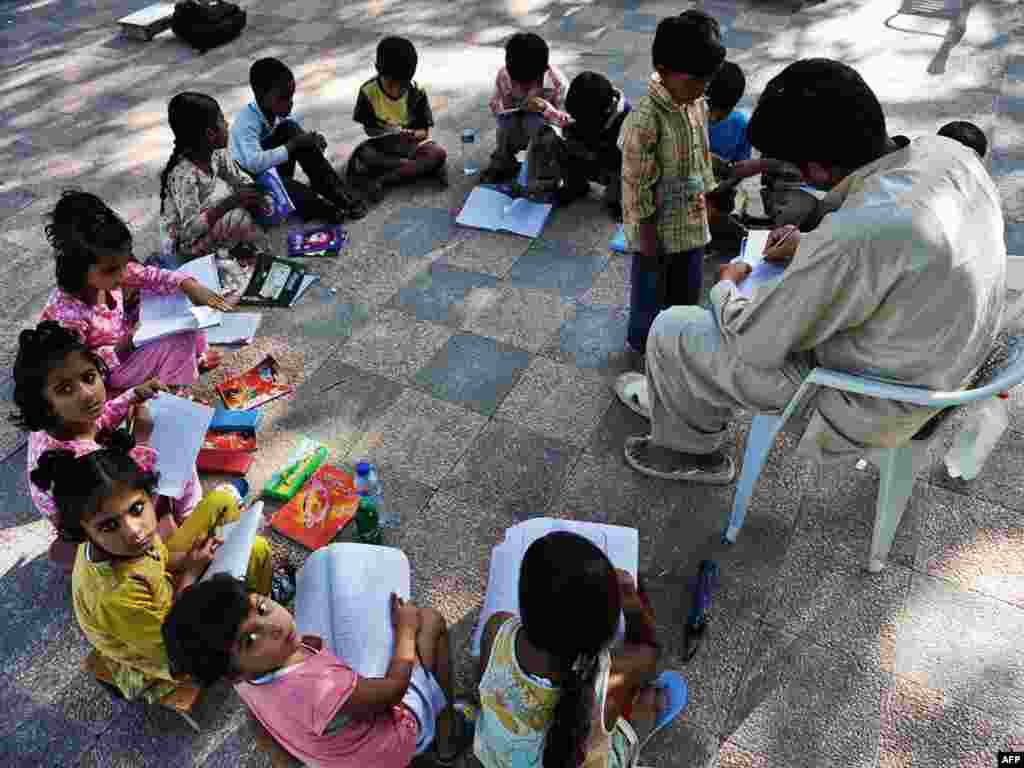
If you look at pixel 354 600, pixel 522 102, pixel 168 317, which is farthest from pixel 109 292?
pixel 522 102

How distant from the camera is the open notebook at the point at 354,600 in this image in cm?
214

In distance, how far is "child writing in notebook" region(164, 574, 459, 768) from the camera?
1707 millimetres

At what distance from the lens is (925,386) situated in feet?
6.75

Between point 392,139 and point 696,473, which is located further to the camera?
point 392,139

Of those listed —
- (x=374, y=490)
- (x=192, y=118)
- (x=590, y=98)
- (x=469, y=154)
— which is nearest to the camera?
(x=374, y=490)

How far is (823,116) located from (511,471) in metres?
1.73

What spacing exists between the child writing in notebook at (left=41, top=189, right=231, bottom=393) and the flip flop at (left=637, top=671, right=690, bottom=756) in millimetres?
2386

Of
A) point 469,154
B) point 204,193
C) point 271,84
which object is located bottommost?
point 469,154

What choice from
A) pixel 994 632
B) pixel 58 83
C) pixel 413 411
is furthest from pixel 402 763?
pixel 58 83

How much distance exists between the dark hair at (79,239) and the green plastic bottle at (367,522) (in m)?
1.46

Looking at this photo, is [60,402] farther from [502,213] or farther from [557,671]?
[502,213]

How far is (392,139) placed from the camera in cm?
468

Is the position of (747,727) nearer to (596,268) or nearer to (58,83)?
(596,268)

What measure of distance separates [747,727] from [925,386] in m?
1.14
